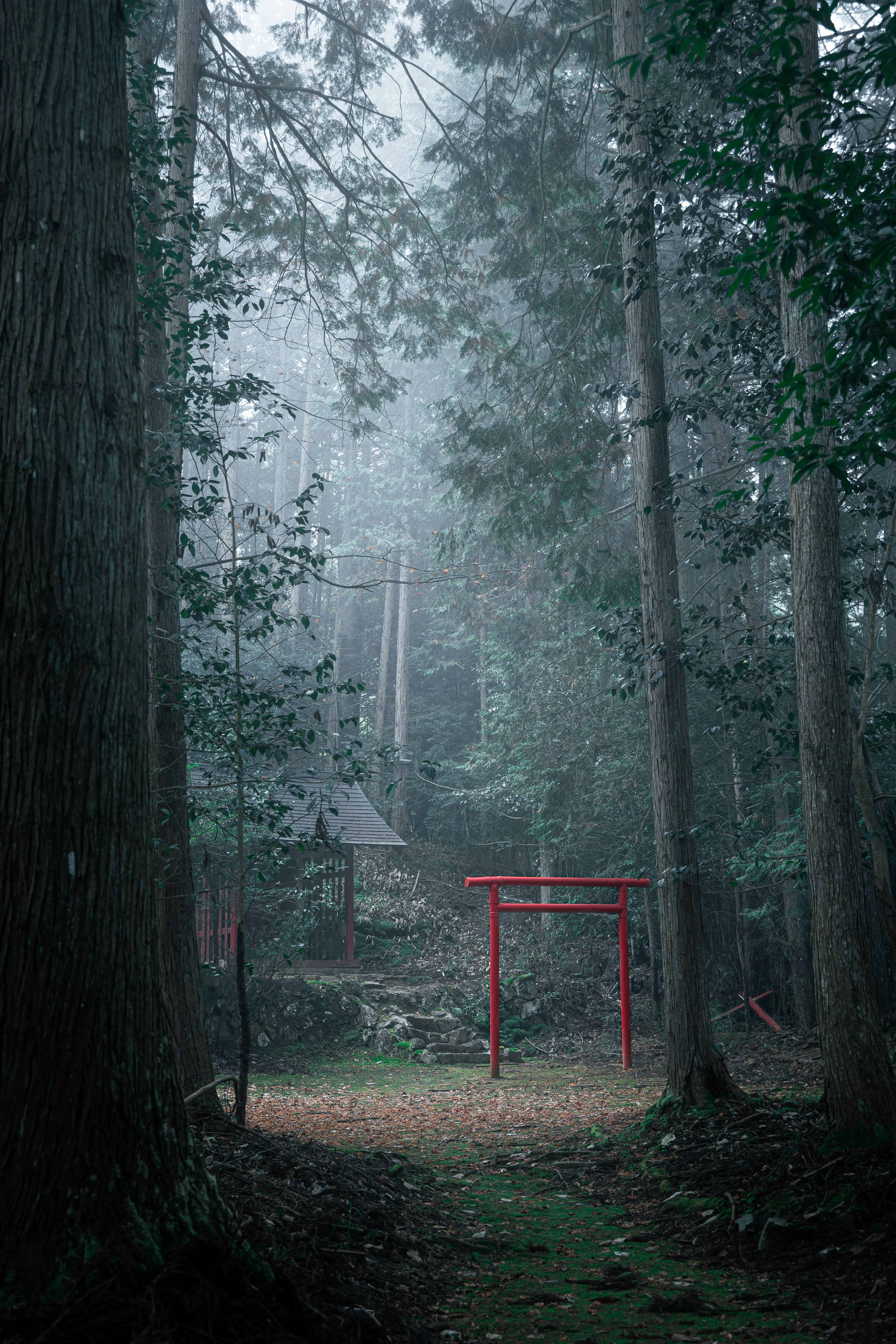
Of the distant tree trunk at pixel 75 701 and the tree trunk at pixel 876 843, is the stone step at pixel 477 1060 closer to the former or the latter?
the tree trunk at pixel 876 843

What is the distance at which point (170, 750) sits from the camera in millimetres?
6121

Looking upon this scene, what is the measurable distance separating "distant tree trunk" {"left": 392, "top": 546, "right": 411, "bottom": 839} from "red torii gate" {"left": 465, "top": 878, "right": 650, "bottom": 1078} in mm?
13940

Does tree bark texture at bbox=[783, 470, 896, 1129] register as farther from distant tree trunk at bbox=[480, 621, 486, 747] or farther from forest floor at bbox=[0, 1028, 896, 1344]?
distant tree trunk at bbox=[480, 621, 486, 747]

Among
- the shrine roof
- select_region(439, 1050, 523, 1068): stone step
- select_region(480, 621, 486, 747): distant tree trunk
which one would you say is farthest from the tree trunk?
select_region(480, 621, 486, 747): distant tree trunk

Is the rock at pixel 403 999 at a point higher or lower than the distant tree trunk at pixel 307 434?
lower

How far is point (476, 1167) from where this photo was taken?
6117 mm

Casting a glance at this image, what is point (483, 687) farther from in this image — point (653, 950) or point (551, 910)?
point (551, 910)

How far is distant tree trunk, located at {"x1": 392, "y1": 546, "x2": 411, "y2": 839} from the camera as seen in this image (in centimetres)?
2531

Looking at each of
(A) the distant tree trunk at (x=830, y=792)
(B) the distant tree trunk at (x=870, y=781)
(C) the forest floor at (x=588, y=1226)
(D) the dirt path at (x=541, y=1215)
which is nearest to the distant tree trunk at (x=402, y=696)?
(D) the dirt path at (x=541, y=1215)

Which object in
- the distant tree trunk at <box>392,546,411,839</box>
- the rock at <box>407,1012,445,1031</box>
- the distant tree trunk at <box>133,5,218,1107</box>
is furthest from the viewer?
the distant tree trunk at <box>392,546,411,839</box>

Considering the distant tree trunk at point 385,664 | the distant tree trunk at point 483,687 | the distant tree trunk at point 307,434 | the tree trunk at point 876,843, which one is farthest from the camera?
the distant tree trunk at point 307,434

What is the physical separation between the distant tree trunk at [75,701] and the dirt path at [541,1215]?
1.45 meters

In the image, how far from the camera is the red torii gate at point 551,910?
1021 cm

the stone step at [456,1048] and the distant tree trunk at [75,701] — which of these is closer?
the distant tree trunk at [75,701]
